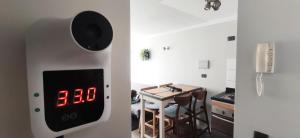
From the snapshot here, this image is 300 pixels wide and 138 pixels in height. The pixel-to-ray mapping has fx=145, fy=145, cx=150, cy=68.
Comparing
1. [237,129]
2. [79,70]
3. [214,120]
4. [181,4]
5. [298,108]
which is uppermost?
[181,4]

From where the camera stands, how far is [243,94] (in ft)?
2.78

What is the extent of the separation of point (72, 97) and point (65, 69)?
91mm

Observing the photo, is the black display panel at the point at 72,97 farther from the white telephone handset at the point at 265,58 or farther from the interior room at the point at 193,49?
the interior room at the point at 193,49

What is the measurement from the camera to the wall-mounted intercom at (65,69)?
386 mm

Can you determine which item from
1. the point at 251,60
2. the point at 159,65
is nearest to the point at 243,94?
the point at 251,60

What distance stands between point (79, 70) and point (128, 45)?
32 centimetres

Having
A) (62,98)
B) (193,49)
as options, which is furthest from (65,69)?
(193,49)

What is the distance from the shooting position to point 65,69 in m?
0.45

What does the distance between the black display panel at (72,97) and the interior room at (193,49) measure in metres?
1.54

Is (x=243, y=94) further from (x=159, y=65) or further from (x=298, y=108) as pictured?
(x=159, y=65)

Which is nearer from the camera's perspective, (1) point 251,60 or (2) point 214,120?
(1) point 251,60

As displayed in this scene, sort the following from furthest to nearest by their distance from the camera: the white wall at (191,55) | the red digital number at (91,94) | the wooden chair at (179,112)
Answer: the white wall at (191,55)
the wooden chair at (179,112)
the red digital number at (91,94)

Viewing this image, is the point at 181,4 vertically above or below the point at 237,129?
above

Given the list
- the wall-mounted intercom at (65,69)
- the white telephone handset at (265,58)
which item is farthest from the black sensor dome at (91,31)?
the white telephone handset at (265,58)
